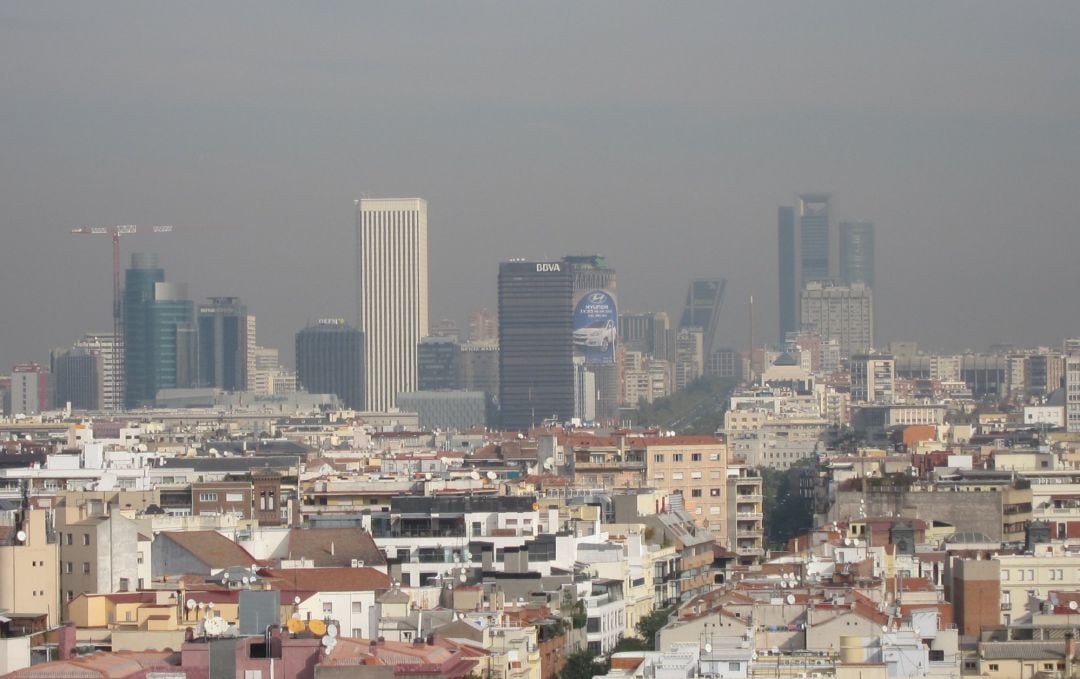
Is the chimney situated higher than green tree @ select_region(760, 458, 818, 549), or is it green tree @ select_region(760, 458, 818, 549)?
the chimney

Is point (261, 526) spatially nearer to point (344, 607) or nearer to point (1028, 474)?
point (344, 607)

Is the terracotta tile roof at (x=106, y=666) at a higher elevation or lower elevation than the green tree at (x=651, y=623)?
higher

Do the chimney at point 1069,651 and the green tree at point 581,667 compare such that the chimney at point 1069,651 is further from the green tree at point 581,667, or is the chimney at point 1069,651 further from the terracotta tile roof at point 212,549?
the terracotta tile roof at point 212,549

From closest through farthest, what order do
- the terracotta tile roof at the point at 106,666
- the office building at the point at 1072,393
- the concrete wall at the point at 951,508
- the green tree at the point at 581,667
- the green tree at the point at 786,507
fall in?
the terracotta tile roof at the point at 106,666, the green tree at the point at 581,667, the concrete wall at the point at 951,508, the green tree at the point at 786,507, the office building at the point at 1072,393

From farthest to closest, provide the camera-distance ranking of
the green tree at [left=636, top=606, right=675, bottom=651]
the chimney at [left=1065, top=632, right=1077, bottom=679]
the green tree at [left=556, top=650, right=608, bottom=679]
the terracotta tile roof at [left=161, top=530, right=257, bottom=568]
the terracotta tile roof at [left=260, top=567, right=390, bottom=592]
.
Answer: the green tree at [left=636, top=606, right=675, bottom=651]
the terracotta tile roof at [left=161, top=530, right=257, bottom=568]
the terracotta tile roof at [left=260, top=567, right=390, bottom=592]
the green tree at [left=556, top=650, right=608, bottom=679]
the chimney at [left=1065, top=632, right=1077, bottom=679]

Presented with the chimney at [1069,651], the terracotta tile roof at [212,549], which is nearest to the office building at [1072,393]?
the terracotta tile roof at [212,549]

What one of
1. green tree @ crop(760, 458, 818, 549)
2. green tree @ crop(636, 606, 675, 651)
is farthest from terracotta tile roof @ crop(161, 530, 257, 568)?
green tree @ crop(760, 458, 818, 549)

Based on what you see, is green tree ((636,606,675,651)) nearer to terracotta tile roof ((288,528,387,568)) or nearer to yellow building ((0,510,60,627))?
terracotta tile roof ((288,528,387,568))

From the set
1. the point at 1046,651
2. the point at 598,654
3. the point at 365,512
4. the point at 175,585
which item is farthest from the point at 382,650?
the point at 365,512
